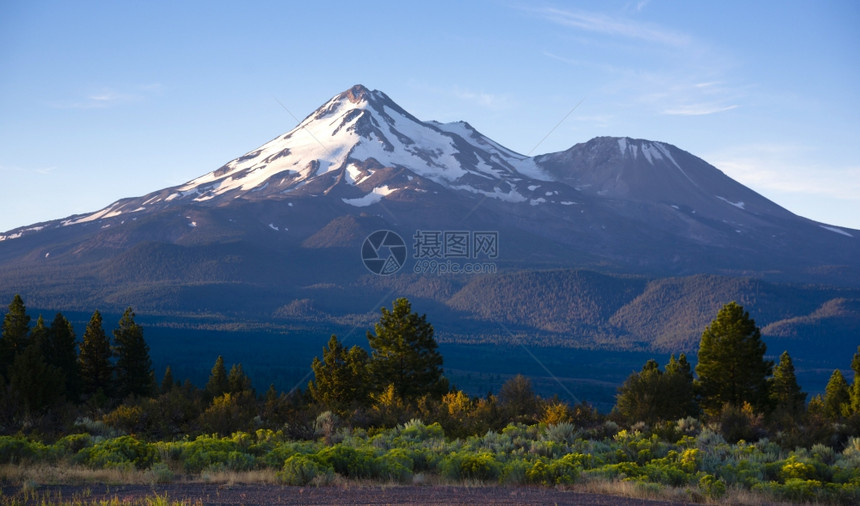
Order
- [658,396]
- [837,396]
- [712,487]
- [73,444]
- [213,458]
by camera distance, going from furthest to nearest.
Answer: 1. [837,396]
2. [658,396]
3. [73,444]
4. [213,458]
5. [712,487]

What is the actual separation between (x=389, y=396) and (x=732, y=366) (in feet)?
50.2

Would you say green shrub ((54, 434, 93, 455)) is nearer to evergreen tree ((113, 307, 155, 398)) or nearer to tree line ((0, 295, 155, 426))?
tree line ((0, 295, 155, 426))

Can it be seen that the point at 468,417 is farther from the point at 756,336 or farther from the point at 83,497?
the point at 756,336

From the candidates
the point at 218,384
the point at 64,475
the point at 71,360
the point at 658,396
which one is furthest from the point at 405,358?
the point at 64,475

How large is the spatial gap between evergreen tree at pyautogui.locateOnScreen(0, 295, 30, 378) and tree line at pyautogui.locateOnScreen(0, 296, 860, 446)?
0.07 m

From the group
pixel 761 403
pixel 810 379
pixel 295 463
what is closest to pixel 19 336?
pixel 295 463

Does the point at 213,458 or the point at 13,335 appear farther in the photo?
the point at 13,335

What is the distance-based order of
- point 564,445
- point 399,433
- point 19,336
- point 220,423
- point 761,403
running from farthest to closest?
point 19,336
point 761,403
point 220,423
point 399,433
point 564,445

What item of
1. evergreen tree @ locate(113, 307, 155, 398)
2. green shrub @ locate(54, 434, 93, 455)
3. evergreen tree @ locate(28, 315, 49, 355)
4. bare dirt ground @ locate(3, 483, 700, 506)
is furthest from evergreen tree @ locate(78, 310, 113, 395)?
bare dirt ground @ locate(3, 483, 700, 506)

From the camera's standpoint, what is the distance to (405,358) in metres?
40.1

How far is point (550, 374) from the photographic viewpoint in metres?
166

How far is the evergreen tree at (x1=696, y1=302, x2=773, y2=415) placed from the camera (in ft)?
117

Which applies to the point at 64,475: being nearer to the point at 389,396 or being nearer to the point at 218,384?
the point at 389,396

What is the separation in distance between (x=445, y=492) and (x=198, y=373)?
112973 mm
